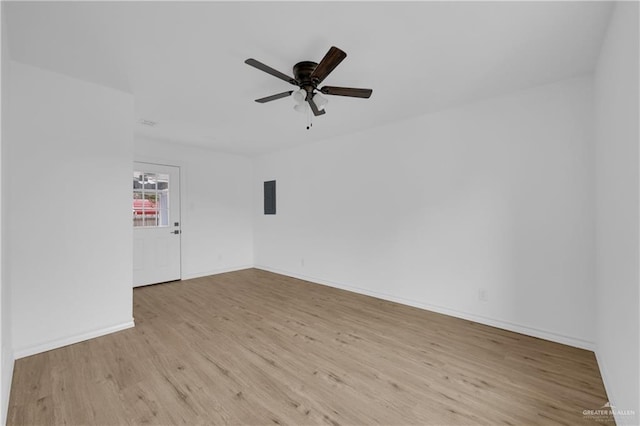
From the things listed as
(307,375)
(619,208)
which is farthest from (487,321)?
(307,375)

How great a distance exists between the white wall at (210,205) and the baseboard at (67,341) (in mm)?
2193

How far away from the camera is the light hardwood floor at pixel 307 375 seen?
1.71 metres

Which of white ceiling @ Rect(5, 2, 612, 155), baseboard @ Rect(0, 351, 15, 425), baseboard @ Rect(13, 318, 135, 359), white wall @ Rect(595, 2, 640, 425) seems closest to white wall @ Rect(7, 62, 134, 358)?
baseboard @ Rect(13, 318, 135, 359)

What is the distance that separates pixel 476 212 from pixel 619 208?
1.40 meters

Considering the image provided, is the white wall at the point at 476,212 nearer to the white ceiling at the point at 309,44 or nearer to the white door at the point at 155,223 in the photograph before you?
the white ceiling at the point at 309,44

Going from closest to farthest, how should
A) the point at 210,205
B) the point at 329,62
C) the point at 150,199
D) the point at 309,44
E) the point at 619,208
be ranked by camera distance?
the point at 619,208
the point at 329,62
the point at 309,44
the point at 150,199
the point at 210,205

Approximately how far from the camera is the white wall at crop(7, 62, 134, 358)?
2.33 meters

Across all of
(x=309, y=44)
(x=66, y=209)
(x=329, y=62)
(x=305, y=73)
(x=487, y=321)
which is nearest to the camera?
(x=329, y=62)

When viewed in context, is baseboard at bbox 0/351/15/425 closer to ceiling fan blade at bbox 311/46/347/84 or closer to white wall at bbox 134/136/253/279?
ceiling fan blade at bbox 311/46/347/84

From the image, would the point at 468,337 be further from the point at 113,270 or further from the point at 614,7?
the point at 113,270

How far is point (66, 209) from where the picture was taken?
2531 millimetres

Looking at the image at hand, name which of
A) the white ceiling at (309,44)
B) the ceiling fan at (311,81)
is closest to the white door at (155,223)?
the white ceiling at (309,44)

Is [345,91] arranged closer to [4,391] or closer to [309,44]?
[309,44]

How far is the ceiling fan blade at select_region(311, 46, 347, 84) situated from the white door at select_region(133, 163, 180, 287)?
3728 millimetres
